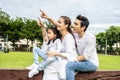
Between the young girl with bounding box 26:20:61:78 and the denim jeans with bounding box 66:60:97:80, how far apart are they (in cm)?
20

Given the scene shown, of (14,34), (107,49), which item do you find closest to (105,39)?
(107,49)

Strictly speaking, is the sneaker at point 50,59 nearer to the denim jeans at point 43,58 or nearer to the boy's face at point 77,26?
the denim jeans at point 43,58

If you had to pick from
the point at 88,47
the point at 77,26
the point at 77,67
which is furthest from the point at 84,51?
the point at 77,26

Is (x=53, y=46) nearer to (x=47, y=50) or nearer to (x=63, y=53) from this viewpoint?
(x=47, y=50)

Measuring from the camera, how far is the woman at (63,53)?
438 centimetres

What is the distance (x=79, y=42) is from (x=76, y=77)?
1.37ft

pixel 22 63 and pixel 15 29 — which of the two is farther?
pixel 15 29

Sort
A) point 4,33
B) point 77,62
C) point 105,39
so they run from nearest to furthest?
point 77,62
point 4,33
point 105,39

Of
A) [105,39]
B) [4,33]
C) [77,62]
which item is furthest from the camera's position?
[105,39]

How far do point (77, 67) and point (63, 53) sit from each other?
0.81 ft

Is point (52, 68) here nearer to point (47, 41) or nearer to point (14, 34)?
point (47, 41)

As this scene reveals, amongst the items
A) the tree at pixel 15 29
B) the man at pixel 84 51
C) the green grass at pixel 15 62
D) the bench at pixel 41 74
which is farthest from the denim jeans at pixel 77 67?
the tree at pixel 15 29

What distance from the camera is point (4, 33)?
79125 mm

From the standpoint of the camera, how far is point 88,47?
4.47 meters
